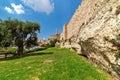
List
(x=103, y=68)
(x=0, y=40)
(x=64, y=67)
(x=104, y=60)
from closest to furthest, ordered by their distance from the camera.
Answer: (x=104, y=60) → (x=103, y=68) → (x=64, y=67) → (x=0, y=40)

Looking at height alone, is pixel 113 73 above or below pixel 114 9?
below

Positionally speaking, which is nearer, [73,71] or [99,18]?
[99,18]

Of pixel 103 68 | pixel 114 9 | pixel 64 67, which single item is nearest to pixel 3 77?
pixel 64 67

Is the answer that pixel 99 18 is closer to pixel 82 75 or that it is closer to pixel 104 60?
pixel 104 60

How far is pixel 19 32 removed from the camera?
31891 mm

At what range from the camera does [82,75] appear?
45.3ft

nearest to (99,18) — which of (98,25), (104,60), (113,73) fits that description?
(98,25)

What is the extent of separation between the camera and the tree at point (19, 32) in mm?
29562

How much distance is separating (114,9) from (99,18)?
5.99 ft

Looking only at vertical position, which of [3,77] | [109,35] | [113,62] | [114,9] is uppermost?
[114,9]

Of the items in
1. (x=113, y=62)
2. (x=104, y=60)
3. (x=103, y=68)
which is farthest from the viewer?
(x=103, y=68)

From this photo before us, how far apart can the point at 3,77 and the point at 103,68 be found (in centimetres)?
829

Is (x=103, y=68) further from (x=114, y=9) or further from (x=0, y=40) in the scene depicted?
(x=0, y=40)

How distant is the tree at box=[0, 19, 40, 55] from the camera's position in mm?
29562
